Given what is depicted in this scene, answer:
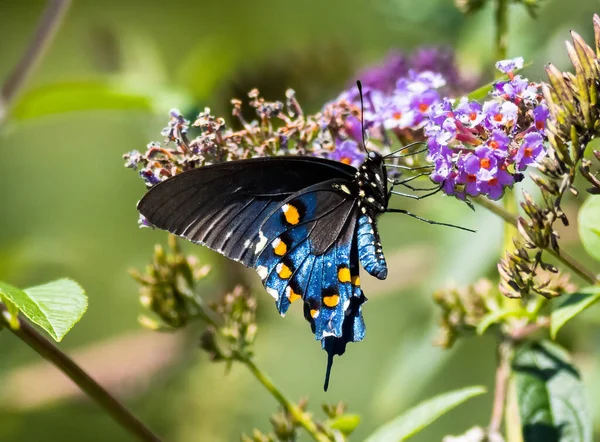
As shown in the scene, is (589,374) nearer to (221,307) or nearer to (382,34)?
(221,307)

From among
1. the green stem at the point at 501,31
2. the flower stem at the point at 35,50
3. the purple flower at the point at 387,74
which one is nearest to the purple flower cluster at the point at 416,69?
the purple flower at the point at 387,74

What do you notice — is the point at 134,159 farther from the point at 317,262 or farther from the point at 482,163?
the point at 482,163

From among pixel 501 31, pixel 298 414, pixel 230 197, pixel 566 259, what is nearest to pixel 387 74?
pixel 501 31

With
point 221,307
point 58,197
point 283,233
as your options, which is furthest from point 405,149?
point 58,197

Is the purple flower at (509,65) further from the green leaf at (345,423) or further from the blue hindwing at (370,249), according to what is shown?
the green leaf at (345,423)

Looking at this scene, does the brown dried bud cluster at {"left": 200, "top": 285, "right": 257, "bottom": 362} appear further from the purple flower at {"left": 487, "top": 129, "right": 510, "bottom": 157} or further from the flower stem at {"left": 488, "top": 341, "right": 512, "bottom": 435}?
the purple flower at {"left": 487, "top": 129, "right": 510, "bottom": 157}
